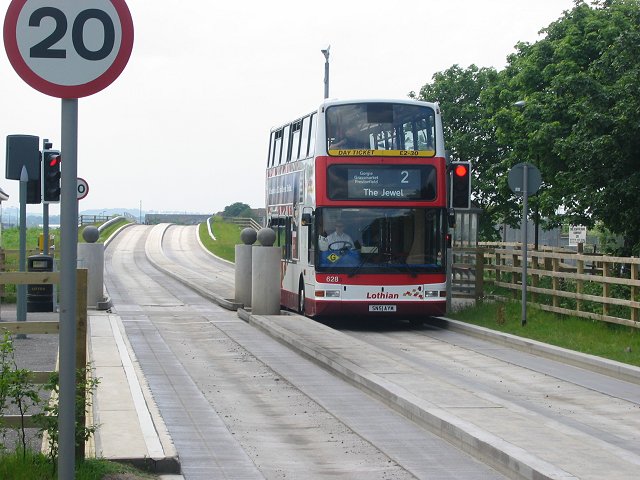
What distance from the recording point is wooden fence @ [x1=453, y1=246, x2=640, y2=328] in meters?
19.3

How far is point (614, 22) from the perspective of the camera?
35.8 meters

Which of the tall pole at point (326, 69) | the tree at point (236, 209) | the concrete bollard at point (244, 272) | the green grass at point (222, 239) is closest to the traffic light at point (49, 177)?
the concrete bollard at point (244, 272)

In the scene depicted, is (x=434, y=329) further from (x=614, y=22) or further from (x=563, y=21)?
(x=563, y=21)

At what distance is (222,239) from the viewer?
9231 centimetres

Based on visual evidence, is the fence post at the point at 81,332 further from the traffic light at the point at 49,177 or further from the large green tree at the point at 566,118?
the large green tree at the point at 566,118

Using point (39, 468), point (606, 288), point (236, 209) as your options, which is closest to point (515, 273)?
point (606, 288)

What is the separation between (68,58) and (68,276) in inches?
44.5

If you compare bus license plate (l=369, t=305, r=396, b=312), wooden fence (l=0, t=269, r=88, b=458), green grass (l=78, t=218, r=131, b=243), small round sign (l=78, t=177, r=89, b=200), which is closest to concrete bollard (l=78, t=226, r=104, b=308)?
small round sign (l=78, t=177, r=89, b=200)

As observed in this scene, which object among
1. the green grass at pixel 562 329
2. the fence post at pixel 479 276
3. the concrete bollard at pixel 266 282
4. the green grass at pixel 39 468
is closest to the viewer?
the green grass at pixel 39 468

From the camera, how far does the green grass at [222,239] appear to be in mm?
75875

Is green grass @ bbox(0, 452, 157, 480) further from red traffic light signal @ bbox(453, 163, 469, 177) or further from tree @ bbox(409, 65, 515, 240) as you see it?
tree @ bbox(409, 65, 515, 240)

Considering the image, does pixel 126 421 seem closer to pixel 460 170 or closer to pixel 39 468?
pixel 39 468

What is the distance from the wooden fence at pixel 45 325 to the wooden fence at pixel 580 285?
41.2 ft

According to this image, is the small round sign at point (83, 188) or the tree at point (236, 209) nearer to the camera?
the small round sign at point (83, 188)
